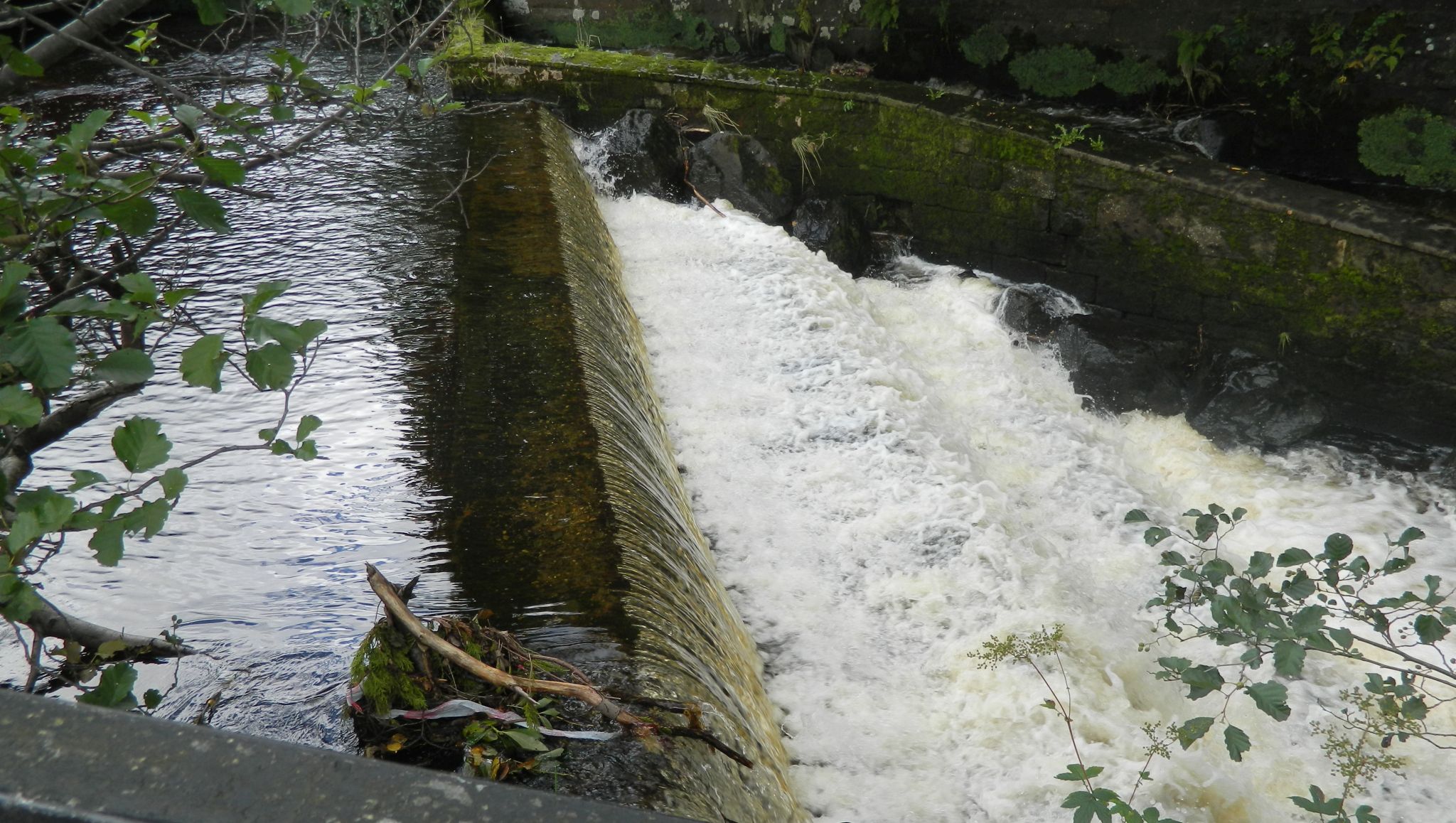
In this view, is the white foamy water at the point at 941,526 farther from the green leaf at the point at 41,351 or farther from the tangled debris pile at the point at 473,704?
the green leaf at the point at 41,351

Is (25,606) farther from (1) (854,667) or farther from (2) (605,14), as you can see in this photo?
(2) (605,14)

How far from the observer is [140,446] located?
4.30 feet

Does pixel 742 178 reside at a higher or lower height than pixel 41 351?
lower

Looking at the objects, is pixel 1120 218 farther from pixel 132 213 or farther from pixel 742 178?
pixel 132 213

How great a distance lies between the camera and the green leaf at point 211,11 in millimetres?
1274

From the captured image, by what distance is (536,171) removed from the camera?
6043mm

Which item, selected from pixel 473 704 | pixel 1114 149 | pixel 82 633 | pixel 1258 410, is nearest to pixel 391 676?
pixel 473 704

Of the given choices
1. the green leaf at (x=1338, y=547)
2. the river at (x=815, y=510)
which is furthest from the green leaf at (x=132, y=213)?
the green leaf at (x=1338, y=547)

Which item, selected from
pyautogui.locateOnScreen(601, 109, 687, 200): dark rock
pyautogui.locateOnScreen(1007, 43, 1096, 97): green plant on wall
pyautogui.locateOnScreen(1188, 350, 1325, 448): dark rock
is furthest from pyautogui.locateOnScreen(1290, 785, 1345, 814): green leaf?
pyautogui.locateOnScreen(1007, 43, 1096, 97): green plant on wall

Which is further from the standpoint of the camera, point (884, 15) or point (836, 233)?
point (884, 15)

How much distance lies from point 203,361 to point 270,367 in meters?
0.08

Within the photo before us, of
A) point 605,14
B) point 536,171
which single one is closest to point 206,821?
point 536,171

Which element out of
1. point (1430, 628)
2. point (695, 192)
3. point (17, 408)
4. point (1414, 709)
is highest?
point (17, 408)

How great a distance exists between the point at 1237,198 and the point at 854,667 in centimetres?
390
